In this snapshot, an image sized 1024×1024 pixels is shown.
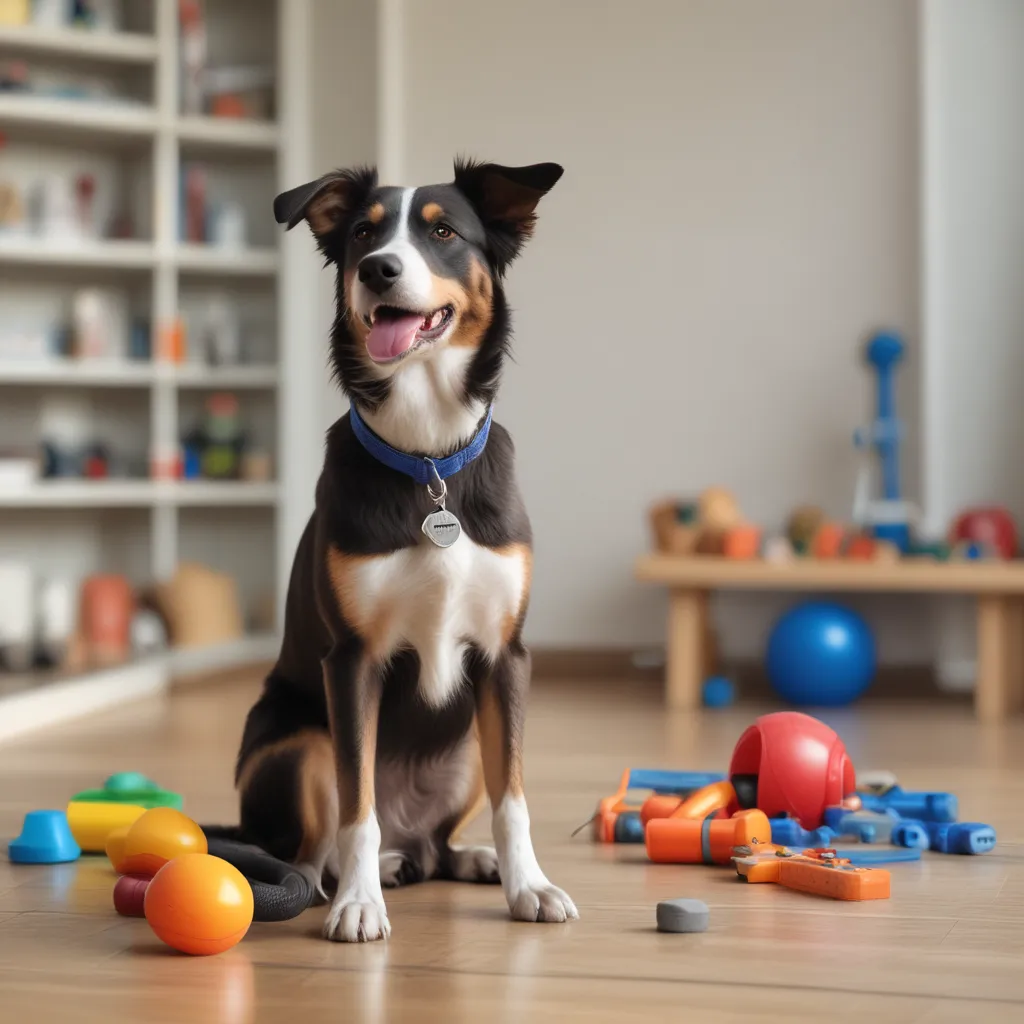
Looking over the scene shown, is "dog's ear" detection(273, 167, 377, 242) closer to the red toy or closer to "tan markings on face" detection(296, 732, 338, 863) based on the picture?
"tan markings on face" detection(296, 732, 338, 863)

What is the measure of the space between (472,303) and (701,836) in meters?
0.96

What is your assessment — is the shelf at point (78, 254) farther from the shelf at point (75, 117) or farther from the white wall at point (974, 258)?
the white wall at point (974, 258)

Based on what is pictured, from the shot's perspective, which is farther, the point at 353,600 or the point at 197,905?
the point at 353,600

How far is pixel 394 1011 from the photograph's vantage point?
1552mm

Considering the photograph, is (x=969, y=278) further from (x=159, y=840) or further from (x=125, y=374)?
(x=159, y=840)

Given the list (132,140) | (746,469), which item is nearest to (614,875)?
(746,469)

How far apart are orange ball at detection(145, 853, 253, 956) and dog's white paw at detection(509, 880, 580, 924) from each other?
0.37 metres

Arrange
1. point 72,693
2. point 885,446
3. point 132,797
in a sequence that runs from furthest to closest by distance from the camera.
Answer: point 885,446 → point 72,693 → point 132,797

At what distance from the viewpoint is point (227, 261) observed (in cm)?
505

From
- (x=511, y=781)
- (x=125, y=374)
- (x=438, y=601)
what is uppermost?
(x=125, y=374)

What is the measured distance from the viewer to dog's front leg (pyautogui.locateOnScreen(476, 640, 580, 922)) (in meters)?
1.93

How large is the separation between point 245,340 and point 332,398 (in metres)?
0.44

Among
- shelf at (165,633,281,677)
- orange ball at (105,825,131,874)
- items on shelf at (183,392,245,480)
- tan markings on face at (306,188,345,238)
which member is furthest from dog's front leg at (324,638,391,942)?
items on shelf at (183,392,245,480)

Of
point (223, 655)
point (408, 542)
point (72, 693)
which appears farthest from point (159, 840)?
point (223, 655)
